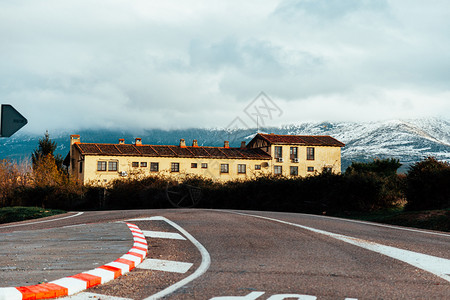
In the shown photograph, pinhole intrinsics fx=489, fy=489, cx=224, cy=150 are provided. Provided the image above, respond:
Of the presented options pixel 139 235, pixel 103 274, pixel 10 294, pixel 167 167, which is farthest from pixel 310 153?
pixel 10 294

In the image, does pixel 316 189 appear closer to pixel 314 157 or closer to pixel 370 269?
Result: pixel 370 269

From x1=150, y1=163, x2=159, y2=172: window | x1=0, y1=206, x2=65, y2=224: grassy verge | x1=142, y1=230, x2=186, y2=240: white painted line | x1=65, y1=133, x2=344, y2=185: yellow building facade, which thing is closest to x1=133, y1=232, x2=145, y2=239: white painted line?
x1=142, y1=230, x2=186, y2=240: white painted line

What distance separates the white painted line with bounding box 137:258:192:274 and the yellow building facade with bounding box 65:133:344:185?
161 feet

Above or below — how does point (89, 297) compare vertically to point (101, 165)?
below

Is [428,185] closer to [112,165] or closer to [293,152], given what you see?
[112,165]

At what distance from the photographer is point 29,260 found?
8133 mm

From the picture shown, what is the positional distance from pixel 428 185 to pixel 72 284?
61.6 ft

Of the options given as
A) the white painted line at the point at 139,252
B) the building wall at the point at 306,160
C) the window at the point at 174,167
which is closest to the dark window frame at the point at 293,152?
the building wall at the point at 306,160

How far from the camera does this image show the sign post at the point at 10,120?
1183 cm

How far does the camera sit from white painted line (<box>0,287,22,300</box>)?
549cm

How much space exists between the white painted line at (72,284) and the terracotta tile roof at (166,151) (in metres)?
55.9

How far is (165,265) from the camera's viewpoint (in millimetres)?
7875

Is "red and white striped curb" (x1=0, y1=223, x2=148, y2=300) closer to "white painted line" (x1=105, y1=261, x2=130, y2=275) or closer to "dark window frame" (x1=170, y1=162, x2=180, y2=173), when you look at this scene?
"white painted line" (x1=105, y1=261, x2=130, y2=275)

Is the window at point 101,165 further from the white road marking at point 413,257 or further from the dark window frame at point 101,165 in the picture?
the white road marking at point 413,257
